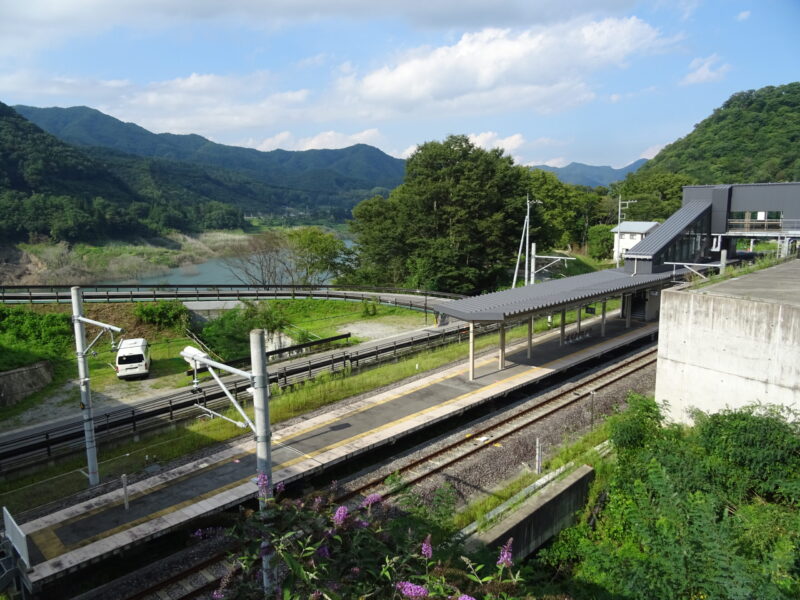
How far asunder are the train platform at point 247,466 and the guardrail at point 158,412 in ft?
10.8

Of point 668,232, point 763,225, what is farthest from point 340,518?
point 763,225

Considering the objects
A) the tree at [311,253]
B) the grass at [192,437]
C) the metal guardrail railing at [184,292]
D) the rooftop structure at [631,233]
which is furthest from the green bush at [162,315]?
the rooftop structure at [631,233]

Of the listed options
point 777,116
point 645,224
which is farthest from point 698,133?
point 645,224

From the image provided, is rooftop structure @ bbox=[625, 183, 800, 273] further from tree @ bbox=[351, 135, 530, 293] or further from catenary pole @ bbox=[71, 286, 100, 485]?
catenary pole @ bbox=[71, 286, 100, 485]

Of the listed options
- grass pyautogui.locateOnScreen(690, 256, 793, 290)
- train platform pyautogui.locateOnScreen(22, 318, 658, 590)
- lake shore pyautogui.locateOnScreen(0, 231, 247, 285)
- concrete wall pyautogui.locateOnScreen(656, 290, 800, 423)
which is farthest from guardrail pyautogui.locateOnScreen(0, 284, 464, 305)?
concrete wall pyautogui.locateOnScreen(656, 290, 800, 423)

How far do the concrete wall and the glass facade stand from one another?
14.0 metres

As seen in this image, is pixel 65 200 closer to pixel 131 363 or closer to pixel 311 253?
pixel 311 253

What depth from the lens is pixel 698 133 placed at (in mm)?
115750

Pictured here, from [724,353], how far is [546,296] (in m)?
7.96

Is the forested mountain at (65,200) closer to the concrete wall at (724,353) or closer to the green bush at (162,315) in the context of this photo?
the green bush at (162,315)

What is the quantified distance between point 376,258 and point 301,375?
91.1 ft

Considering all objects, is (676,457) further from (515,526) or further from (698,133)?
(698,133)

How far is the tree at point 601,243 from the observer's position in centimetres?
6669

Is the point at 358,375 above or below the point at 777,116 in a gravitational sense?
below
